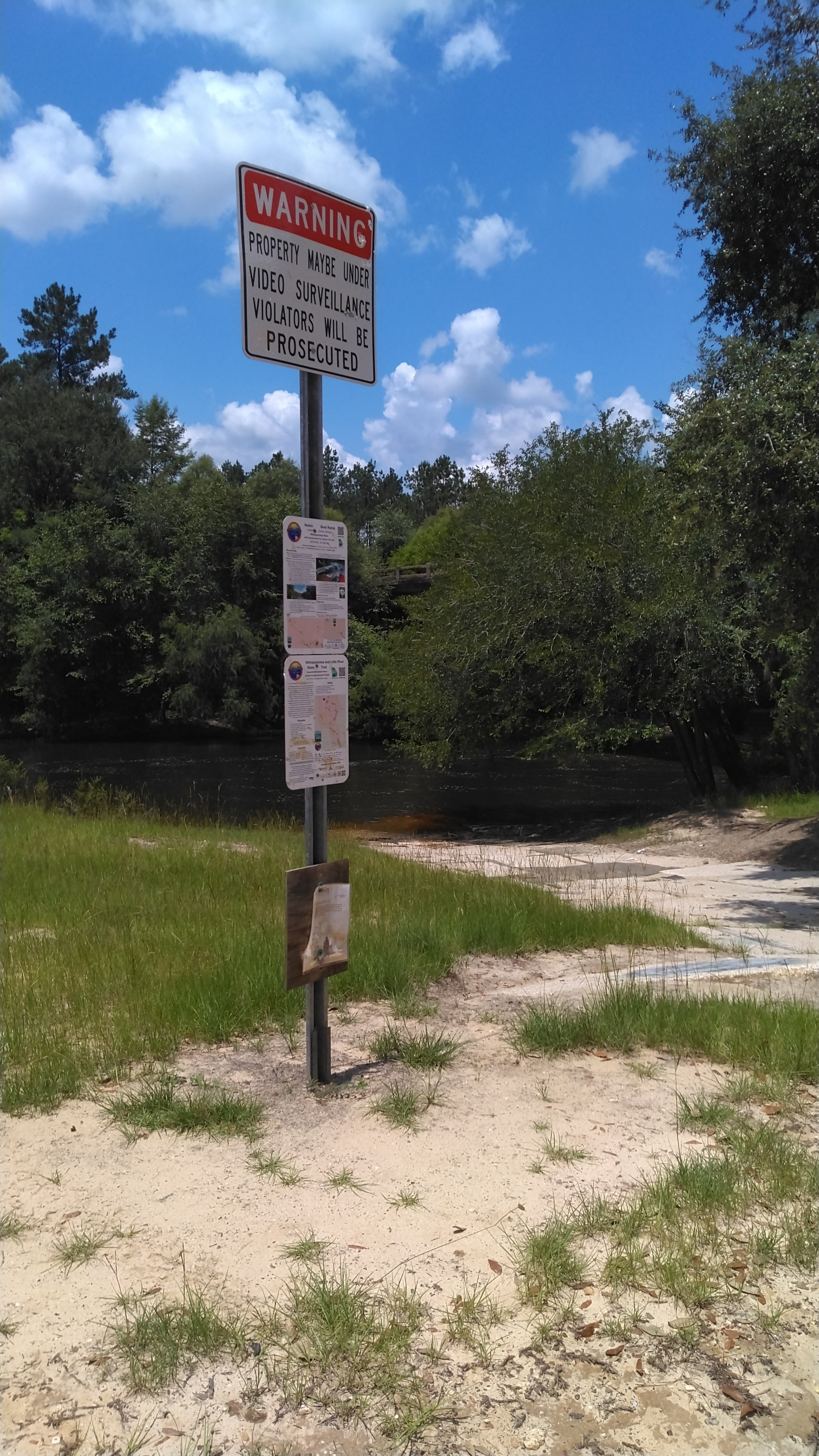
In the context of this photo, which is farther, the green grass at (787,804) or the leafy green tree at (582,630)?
the leafy green tree at (582,630)

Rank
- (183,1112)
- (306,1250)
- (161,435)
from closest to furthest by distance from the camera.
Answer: (306,1250)
(183,1112)
(161,435)

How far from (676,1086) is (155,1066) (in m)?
2.39

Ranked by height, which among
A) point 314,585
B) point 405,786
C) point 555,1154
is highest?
point 314,585

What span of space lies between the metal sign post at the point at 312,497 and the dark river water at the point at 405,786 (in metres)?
15.4

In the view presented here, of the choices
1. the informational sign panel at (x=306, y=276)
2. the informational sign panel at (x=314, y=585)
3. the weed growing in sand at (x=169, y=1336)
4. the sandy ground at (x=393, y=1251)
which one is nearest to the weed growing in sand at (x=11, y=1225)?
the sandy ground at (x=393, y=1251)

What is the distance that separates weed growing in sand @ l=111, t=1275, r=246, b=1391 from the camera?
2.67 meters

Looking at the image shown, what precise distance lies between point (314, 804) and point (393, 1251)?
1.98 metres

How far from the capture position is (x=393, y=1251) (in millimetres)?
3248

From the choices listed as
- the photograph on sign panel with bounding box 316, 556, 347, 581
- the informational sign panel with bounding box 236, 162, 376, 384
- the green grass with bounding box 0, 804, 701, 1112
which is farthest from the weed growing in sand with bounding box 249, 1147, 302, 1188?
the informational sign panel with bounding box 236, 162, 376, 384

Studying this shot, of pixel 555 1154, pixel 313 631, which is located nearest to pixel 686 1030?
pixel 555 1154

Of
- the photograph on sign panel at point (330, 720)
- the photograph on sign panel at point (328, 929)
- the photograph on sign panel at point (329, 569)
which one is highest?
the photograph on sign panel at point (329, 569)

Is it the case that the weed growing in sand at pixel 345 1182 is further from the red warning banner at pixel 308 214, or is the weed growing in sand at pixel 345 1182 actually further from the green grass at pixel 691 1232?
the red warning banner at pixel 308 214

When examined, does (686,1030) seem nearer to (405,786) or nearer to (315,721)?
(315,721)

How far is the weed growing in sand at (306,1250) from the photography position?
3.19m
